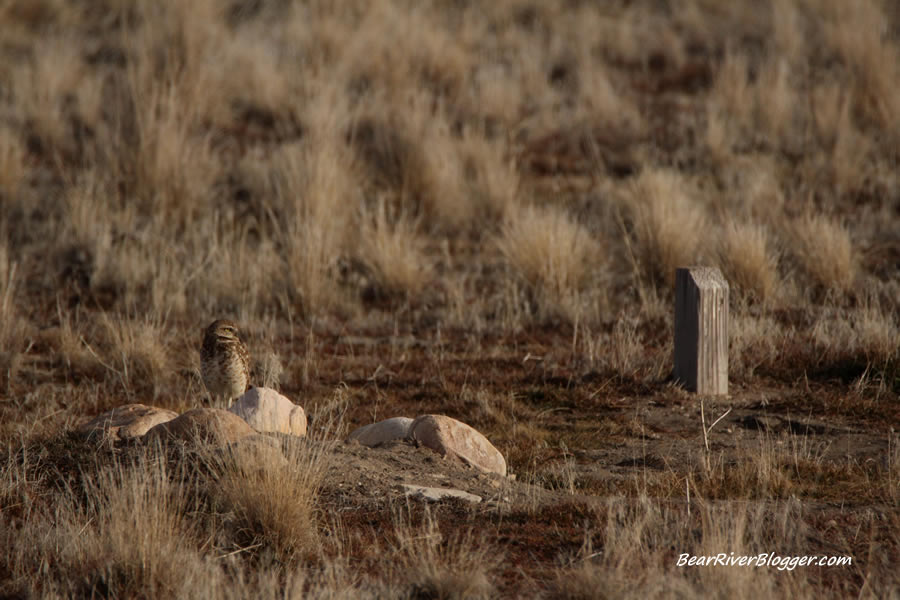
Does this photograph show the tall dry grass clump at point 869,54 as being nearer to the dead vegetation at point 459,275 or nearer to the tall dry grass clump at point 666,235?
the dead vegetation at point 459,275

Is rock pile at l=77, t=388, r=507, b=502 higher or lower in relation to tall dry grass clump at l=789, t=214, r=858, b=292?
higher

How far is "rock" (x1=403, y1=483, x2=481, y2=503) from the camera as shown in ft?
16.1

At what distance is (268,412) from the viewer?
224 inches

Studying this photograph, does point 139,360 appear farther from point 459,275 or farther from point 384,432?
point 459,275

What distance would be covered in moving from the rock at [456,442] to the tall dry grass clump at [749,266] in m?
3.98

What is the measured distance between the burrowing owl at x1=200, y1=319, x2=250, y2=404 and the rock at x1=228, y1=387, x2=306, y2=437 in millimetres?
141

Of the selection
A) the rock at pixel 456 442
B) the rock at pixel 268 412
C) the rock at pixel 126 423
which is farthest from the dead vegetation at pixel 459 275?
the rock at pixel 268 412

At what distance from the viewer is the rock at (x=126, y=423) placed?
215 inches

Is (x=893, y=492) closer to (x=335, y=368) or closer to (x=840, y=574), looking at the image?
(x=840, y=574)

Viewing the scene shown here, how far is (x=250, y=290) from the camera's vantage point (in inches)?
358

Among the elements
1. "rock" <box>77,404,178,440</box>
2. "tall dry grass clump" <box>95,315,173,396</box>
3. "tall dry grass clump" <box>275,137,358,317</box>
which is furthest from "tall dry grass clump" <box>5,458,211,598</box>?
"tall dry grass clump" <box>275,137,358,317</box>

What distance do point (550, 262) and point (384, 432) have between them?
3734mm

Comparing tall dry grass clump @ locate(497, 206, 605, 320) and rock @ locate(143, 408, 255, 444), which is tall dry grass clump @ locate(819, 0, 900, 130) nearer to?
tall dry grass clump @ locate(497, 206, 605, 320)

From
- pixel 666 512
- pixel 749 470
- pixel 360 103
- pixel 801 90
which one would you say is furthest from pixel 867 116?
pixel 666 512
